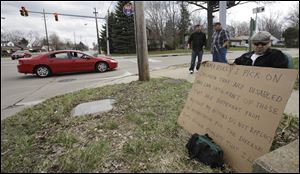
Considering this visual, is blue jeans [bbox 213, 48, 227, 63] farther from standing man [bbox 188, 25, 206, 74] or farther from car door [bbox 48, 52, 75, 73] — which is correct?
car door [bbox 48, 52, 75, 73]

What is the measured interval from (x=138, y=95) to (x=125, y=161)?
2.79 meters

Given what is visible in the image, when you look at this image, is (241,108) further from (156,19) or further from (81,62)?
(156,19)

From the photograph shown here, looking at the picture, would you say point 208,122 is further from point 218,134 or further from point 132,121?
point 132,121

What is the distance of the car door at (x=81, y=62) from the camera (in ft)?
35.7

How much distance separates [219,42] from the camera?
6.93 meters

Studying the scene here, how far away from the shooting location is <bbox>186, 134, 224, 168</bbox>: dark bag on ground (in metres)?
2.39

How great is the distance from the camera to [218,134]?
9.02ft

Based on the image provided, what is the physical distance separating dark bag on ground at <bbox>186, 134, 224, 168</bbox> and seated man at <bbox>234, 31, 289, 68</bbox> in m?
1.26

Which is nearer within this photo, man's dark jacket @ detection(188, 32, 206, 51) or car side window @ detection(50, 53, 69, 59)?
man's dark jacket @ detection(188, 32, 206, 51)

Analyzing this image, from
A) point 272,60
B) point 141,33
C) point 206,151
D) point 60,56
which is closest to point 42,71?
point 60,56

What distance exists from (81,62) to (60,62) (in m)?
0.95

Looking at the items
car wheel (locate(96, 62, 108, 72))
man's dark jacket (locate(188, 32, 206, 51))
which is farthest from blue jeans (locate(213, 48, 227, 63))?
car wheel (locate(96, 62, 108, 72))

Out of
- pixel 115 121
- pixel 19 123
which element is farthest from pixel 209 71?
pixel 19 123

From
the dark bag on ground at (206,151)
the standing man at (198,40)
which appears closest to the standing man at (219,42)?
the standing man at (198,40)
